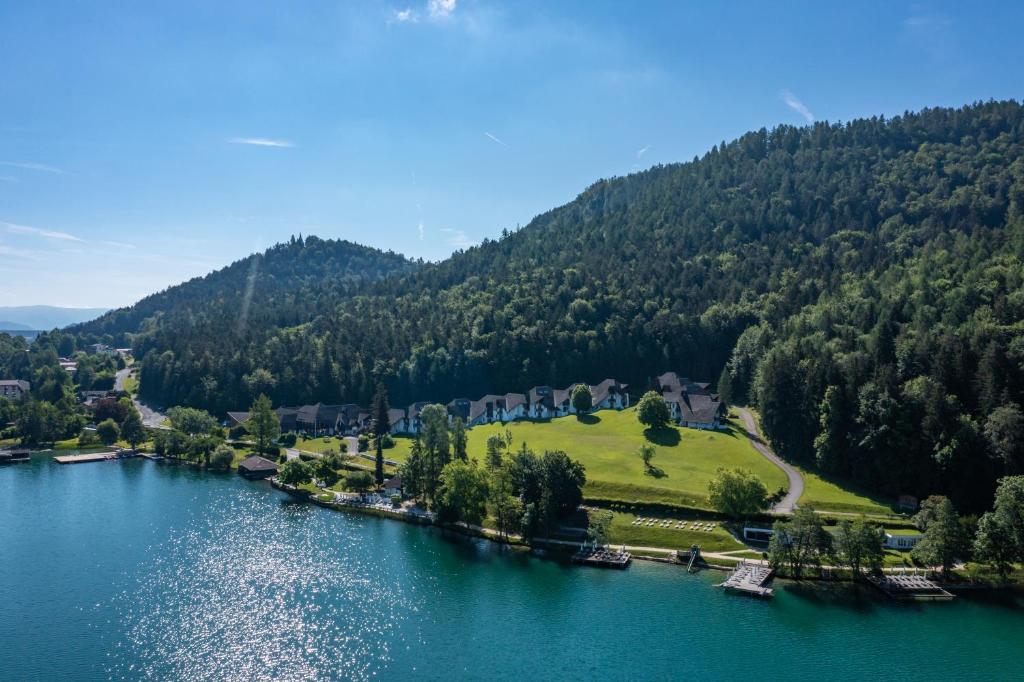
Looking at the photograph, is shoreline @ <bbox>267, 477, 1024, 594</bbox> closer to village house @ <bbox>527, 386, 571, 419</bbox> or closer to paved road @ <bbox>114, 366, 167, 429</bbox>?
village house @ <bbox>527, 386, 571, 419</bbox>

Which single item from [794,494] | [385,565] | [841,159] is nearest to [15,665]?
[385,565]

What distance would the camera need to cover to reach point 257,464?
313 feet

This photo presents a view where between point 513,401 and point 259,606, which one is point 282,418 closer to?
point 513,401

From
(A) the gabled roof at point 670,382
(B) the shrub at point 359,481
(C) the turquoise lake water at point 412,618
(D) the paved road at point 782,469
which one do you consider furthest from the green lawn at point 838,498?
(B) the shrub at point 359,481

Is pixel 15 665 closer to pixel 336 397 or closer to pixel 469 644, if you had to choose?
pixel 469 644

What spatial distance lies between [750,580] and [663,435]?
126ft

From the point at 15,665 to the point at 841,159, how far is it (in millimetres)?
196225

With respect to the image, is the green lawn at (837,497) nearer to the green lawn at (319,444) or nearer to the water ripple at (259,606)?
the water ripple at (259,606)

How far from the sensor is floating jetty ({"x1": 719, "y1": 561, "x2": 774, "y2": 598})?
5309cm

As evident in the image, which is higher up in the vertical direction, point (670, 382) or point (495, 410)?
point (670, 382)

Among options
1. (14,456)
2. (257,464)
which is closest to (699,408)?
(257,464)

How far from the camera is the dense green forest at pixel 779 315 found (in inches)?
2731

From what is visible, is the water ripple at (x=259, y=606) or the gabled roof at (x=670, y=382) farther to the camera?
the gabled roof at (x=670, y=382)

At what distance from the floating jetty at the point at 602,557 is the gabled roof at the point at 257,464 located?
172 ft
